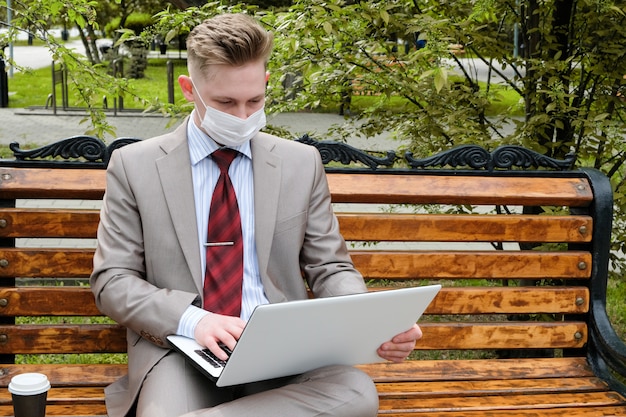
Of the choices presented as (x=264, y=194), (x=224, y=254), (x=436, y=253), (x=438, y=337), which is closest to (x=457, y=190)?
(x=436, y=253)

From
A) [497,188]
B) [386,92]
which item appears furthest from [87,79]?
Result: [497,188]

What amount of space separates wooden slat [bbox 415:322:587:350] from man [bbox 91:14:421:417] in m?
0.70

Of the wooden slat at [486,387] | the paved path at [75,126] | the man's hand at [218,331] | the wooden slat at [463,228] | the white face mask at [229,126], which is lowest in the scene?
the paved path at [75,126]

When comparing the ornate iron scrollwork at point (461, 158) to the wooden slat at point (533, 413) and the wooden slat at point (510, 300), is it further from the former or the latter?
the wooden slat at point (533, 413)

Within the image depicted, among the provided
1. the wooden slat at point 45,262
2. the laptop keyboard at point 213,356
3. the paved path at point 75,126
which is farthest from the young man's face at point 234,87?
the paved path at point 75,126

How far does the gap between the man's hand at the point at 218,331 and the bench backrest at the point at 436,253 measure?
2.70 ft

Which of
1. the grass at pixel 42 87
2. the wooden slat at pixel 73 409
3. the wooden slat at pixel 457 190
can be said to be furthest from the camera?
the grass at pixel 42 87

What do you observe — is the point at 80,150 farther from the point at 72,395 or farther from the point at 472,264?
the point at 472,264

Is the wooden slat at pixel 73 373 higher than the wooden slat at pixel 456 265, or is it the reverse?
the wooden slat at pixel 456 265

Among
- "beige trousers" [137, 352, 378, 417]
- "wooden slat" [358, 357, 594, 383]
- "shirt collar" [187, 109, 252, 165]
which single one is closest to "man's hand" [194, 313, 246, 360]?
"beige trousers" [137, 352, 378, 417]

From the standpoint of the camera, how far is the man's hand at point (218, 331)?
8.48 feet

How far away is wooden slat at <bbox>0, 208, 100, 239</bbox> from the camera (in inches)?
132

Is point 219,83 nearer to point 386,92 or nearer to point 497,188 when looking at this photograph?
point 497,188

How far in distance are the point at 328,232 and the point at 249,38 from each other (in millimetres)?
700
